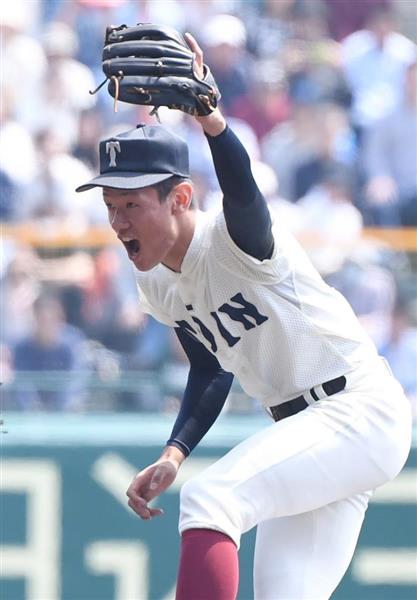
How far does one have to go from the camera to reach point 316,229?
6.38 metres

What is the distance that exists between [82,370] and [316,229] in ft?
5.11

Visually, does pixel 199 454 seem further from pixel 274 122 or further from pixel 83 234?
pixel 274 122

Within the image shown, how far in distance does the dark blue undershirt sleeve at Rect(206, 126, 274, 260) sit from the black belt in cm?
40

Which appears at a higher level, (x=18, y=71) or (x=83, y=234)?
(x=18, y=71)

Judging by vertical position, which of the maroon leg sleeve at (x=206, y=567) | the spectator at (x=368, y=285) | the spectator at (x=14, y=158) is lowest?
the maroon leg sleeve at (x=206, y=567)

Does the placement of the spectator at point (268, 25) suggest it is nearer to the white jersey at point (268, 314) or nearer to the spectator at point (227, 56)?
the spectator at point (227, 56)

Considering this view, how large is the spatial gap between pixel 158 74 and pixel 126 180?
1.10ft

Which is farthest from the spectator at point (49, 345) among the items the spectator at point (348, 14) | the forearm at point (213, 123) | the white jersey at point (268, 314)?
the spectator at point (348, 14)

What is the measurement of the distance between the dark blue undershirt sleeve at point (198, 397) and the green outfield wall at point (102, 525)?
1.63 metres

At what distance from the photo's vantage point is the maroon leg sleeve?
108 inches

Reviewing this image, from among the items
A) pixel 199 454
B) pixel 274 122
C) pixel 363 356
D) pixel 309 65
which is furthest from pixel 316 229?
pixel 363 356

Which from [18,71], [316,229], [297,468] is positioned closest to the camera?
[297,468]

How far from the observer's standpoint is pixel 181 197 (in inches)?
118

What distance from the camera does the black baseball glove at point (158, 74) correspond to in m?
2.67
